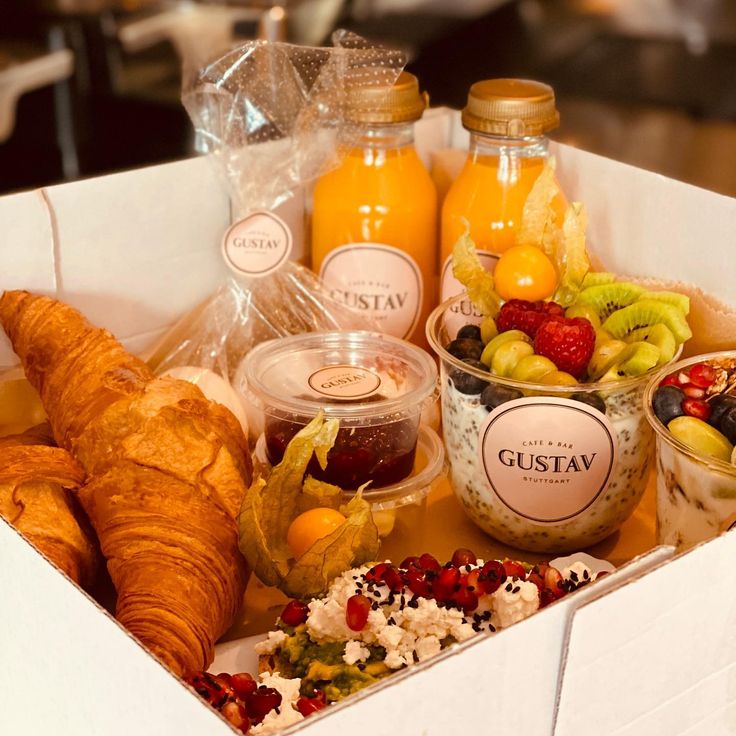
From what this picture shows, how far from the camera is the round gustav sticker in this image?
1251mm

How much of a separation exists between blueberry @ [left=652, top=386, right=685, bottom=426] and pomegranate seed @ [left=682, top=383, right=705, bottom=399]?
0.5 inches

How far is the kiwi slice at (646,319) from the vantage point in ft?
3.95

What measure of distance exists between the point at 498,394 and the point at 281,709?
1.36ft

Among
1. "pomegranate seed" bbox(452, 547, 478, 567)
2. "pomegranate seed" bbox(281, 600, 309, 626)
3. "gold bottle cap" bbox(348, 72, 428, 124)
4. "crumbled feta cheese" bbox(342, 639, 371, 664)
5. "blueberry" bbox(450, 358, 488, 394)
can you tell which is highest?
"gold bottle cap" bbox(348, 72, 428, 124)

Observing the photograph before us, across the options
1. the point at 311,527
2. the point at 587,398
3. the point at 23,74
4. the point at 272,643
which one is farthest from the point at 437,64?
the point at 272,643

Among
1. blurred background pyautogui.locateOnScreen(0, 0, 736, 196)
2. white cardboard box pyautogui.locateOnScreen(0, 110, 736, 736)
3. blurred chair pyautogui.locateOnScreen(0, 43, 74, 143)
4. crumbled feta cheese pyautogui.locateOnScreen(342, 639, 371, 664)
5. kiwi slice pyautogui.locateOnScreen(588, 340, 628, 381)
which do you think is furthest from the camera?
blurred background pyautogui.locateOnScreen(0, 0, 736, 196)

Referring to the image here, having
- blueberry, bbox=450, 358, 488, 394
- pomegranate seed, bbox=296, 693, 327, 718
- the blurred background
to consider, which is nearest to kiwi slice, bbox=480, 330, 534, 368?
blueberry, bbox=450, 358, 488, 394

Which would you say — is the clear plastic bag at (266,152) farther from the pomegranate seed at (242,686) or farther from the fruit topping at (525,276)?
the pomegranate seed at (242,686)

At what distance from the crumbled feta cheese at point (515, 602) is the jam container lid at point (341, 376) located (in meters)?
0.29

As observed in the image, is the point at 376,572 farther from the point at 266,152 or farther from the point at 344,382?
the point at 266,152

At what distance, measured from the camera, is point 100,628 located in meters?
0.72

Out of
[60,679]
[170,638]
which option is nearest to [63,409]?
[170,638]

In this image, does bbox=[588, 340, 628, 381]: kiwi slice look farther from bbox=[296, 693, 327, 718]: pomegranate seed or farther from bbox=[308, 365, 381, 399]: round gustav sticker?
bbox=[296, 693, 327, 718]: pomegranate seed

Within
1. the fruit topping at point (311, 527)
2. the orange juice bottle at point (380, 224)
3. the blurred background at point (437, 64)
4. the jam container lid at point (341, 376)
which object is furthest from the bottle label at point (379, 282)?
the blurred background at point (437, 64)
